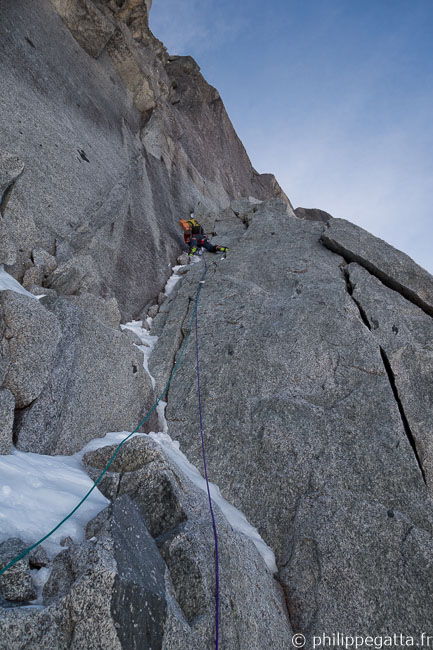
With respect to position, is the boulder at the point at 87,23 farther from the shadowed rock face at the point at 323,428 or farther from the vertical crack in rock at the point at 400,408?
the vertical crack in rock at the point at 400,408

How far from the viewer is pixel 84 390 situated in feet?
21.2

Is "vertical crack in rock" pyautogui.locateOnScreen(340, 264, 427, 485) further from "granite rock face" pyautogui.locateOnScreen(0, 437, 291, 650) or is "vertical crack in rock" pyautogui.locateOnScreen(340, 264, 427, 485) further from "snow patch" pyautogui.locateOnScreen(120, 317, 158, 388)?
"snow patch" pyautogui.locateOnScreen(120, 317, 158, 388)

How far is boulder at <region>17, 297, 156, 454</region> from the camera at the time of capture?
541 centimetres

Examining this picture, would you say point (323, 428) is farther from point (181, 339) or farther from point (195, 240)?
point (195, 240)

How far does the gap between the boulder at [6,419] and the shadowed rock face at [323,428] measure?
3627mm

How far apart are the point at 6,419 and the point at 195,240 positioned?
1249 cm

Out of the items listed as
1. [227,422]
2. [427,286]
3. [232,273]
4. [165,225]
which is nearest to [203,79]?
[165,225]

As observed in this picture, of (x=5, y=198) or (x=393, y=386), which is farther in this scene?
(x=393, y=386)

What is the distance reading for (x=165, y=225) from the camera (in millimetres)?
16500

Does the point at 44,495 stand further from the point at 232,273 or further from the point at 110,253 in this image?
the point at 232,273

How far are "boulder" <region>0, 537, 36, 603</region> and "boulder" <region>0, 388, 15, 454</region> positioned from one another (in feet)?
5.40

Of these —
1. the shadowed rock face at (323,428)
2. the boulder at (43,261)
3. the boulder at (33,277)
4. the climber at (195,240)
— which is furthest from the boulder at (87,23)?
the boulder at (33,277)

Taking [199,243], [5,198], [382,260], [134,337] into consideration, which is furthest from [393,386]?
[199,243]

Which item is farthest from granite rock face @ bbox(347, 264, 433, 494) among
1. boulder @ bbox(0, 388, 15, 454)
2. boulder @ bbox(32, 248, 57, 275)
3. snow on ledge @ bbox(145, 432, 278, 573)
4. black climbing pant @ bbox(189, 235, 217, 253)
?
boulder @ bbox(32, 248, 57, 275)
